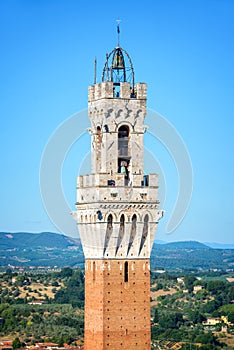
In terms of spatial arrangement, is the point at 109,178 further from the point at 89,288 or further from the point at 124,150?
the point at 89,288

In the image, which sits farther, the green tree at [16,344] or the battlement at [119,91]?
the green tree at [16,344]

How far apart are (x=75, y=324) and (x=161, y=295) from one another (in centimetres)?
4352

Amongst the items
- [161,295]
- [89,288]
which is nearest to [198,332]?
[161,295]

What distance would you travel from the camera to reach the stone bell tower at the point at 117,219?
1462 inches

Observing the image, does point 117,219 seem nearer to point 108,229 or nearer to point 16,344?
point 108,229

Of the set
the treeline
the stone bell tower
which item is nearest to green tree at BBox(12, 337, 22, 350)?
the treeline

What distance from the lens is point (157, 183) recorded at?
3778 centimetres

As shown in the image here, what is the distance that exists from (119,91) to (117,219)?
14.2ft

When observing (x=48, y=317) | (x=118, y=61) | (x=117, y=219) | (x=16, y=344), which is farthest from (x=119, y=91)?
(x=48, y=317)

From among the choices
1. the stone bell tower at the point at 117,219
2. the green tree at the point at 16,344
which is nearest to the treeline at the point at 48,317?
the green tree at the point at 16,344

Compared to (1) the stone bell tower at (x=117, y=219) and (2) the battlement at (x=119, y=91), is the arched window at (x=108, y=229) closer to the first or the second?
(1) the stone bell tower at (x=117, y=219)

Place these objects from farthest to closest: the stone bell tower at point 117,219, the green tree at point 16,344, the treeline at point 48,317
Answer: the treeline at point 48,317 → the green tree at point 16,344 → the stone bell tower at point 117,219

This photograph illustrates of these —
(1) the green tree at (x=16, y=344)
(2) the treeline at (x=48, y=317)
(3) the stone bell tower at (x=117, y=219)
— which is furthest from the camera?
(2) the treeline at (x=48, y=317)

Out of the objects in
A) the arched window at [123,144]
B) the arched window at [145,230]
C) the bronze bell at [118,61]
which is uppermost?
the bronze bell at [118,61]
